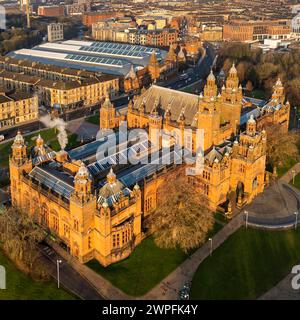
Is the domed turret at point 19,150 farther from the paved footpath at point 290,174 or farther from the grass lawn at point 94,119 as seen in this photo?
the grass lawn at point 94,119

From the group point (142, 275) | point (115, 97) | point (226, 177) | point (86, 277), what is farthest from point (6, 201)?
point (115, 97)

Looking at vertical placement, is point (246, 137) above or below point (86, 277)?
above

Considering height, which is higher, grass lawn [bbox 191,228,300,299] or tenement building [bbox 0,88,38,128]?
tenement building [bbox 0,88,38,128]

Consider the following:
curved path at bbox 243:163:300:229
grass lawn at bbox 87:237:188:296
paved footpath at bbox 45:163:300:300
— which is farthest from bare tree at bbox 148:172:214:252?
curved path at bbox 243:163:300:229

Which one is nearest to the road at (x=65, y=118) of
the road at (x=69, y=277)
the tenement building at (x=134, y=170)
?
the tenement building at (x=134, y=170)

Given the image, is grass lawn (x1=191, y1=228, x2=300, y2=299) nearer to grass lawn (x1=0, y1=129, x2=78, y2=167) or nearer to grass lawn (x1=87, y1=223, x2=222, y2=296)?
grass lawn (x1=87, y1=223, x2=222, y2=296)

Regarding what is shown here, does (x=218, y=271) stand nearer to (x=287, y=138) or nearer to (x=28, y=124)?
(x=287, y=138)

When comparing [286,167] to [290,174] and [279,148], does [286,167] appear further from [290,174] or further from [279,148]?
[279,148]
